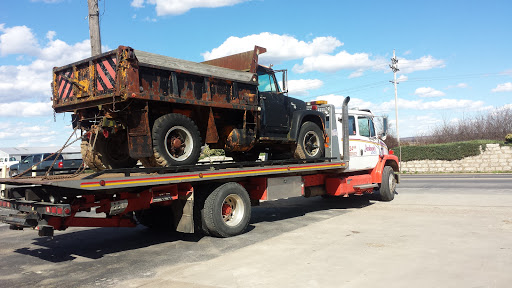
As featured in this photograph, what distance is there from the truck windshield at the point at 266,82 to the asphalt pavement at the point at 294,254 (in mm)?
3008

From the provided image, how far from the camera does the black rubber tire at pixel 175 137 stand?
685 centimetres

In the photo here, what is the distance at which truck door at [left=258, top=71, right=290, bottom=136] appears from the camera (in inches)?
356

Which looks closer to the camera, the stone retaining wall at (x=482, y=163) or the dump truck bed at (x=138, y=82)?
the dump truck bed at (x=138, y=82)

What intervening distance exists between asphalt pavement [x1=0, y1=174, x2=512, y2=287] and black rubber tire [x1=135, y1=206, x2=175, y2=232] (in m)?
0.20

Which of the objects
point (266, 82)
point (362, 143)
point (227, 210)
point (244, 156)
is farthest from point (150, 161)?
point (362, 143)

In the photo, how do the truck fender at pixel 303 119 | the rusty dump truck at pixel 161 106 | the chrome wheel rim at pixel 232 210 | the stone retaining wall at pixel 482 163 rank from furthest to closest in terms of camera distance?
the stone retaining wall at pixel 482 163, the truck fender at pixel 303 119, the chrome wheel rim at pixel 232 210, the rusty dump truck at pixel 161 106

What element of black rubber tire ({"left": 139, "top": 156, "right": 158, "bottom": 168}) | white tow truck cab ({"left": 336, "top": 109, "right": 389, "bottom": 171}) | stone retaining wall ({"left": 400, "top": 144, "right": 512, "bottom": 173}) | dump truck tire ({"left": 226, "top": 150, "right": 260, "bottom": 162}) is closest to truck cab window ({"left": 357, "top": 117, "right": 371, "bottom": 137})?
white tow truck cab ({"left": 336, "top": 109, "right": 389, "bottom": 171})

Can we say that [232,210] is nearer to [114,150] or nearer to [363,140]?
[114,150]

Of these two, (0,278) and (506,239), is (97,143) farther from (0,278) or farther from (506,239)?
(506,239)

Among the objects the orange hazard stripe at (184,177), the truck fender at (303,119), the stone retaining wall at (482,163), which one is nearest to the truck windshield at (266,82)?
the truck fender at (303,119)

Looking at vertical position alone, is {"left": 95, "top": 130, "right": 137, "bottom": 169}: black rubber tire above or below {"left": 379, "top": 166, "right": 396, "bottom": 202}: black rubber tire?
above

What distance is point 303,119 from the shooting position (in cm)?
1014

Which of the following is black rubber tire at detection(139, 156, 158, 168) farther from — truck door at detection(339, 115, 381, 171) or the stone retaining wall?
the stone retaining wall

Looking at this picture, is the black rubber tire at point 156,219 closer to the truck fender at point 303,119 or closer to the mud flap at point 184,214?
the mud flap at point 184,214
